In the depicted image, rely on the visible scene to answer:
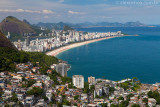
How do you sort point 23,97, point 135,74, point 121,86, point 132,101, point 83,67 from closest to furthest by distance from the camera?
1. point 23,97
2. point 132,101
3. point 121,86
4. point 135,74
5. point 83,67

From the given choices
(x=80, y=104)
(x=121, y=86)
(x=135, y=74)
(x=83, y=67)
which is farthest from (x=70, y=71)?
(x=80, y=104)

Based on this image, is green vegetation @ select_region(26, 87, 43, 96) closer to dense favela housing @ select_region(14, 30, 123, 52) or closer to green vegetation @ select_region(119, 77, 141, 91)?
green vegetation @ select_region(119, 77, 141, 91)

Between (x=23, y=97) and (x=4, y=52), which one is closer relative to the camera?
(x=23, y=97)

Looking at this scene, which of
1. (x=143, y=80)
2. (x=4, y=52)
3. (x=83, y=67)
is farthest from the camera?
(x=83, y=67)

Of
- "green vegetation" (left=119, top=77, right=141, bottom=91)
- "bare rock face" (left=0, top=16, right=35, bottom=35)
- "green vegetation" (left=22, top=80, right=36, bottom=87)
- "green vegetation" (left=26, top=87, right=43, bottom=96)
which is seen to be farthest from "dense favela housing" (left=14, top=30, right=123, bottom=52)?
"green vegetation" (left=26, top=87, right=43, bottom=96)

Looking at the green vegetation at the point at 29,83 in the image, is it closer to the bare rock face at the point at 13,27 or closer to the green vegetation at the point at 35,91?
the green vegetation at the point at 35,91

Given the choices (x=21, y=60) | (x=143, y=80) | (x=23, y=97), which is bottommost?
(x=143, y=80)

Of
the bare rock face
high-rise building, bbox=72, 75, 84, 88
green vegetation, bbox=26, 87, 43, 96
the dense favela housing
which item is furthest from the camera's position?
the bare rock face

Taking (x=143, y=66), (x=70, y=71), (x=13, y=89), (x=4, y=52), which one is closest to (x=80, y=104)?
(x=13, y=89)

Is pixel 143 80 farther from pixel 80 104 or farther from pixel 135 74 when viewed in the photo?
pixel 80 104

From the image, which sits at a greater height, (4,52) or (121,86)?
(4,52)

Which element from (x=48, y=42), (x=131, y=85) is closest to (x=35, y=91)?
(x=131, y=85)
